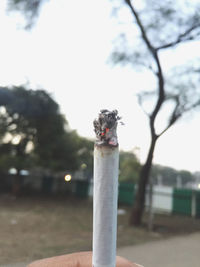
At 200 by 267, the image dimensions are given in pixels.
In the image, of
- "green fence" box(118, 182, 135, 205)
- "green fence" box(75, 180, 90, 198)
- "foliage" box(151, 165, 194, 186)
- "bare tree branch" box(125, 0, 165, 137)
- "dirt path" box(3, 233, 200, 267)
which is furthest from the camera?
"green fence" box(75, 180, 90, 198)

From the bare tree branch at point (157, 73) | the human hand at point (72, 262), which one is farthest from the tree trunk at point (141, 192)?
the human hand at point (72, 262)

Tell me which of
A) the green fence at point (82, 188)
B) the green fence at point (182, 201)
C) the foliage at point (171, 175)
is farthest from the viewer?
the green fence at point (82, 188)

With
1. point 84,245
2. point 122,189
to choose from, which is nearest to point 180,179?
point 122,189

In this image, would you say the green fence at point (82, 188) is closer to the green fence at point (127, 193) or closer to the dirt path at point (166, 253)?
the green fence at point (127, 193)

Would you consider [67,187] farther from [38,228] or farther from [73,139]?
[38,228]

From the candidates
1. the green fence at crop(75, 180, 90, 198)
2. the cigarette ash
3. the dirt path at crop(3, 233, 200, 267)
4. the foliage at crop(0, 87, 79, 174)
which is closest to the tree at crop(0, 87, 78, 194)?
the foliage at crop(0, 87, 79, 174)

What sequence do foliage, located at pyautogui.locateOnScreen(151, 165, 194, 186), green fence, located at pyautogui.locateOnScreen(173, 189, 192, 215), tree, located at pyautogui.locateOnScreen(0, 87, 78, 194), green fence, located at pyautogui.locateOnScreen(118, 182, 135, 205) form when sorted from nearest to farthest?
foliage, located at pyautogui.locateOnScreen(151, 165, 194, 186), green fence, located at pyautogui.locateOnScreen(173, 189, 192, 215), tree, located at pyautogui.locateOnScreen(0, 87, 78, 194), green fence, located at pyautogui.locateOnScreen(118, 182, 135, 205)

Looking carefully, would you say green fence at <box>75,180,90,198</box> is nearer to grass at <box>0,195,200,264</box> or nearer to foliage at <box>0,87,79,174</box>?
foliage at <box>0,87,79,174</box>
